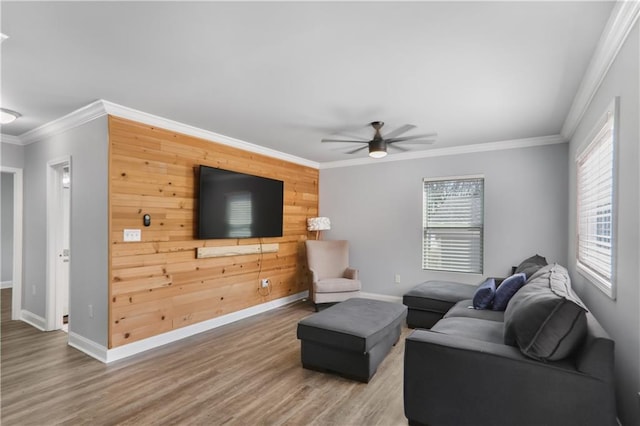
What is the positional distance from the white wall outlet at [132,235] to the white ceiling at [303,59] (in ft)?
4.08

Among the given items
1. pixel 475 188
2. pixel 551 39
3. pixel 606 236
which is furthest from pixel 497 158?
pixel 551 39

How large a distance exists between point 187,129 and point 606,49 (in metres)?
3.86

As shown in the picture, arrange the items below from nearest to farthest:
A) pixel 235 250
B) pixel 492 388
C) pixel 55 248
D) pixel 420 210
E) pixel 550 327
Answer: pixel 550 327 → pixel 492 388 → pixel 55 248 → pixel 235 250 → pixel 420 210

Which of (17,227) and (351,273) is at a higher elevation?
(17,227)

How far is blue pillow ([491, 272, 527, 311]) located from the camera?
304cm

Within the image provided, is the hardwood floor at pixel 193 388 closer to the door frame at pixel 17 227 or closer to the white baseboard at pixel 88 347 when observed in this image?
the white baseboard at pixel 88 347

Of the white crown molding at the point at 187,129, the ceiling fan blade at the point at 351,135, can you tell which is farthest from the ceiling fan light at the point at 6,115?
the ceiling fan blade at the point at 351,135

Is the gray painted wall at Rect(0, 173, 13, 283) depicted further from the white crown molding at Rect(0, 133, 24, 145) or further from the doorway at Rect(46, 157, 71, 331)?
the doorway at Rect(46, 157, 71, 331)

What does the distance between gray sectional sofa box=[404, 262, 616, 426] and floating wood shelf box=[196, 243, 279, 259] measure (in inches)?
110

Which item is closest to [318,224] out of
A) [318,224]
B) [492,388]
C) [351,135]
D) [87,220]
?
[318,224]

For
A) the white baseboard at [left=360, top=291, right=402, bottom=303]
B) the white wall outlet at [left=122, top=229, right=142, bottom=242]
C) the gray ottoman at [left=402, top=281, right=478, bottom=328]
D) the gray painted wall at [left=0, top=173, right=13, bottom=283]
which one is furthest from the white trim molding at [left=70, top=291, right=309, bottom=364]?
the gray painted wall at [left=0, top=173, right=13, bottom=283]

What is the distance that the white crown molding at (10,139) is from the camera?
4.28m

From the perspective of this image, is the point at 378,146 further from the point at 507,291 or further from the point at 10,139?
the point at 10,139

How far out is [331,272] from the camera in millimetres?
5492
